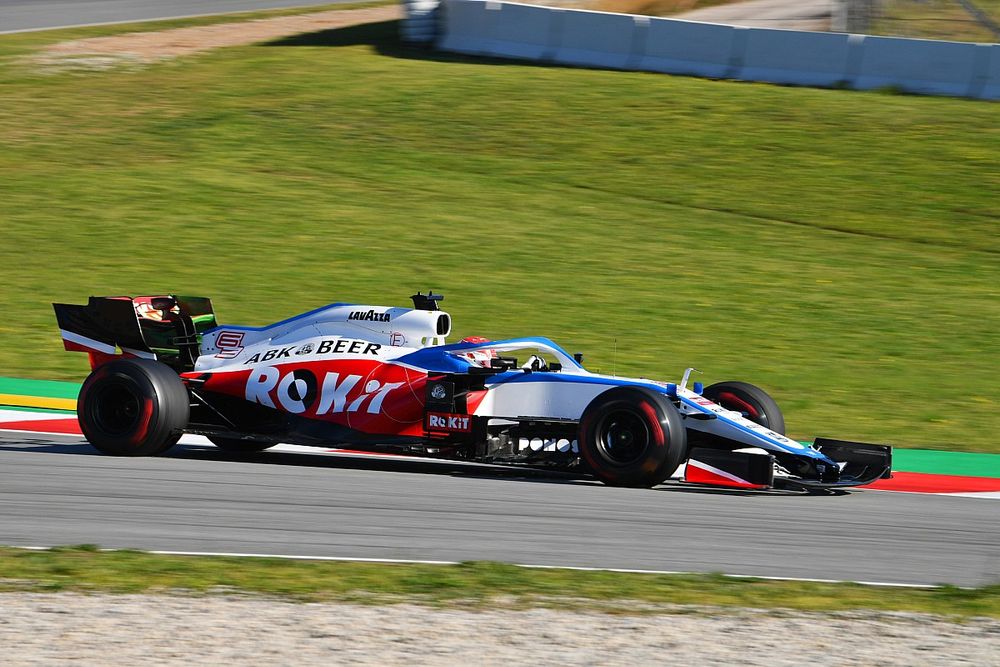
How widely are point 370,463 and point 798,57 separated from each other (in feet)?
47.5

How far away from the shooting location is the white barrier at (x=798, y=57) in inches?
863

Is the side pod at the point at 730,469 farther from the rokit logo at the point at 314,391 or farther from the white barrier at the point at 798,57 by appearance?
the white barrier at the point at 798,57

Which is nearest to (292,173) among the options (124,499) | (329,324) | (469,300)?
(469,300)

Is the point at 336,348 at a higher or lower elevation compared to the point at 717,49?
lower

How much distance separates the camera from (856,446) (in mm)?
8812

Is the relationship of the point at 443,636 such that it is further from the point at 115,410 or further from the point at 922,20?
the point at 922,20

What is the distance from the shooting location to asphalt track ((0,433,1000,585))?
6.77 meters

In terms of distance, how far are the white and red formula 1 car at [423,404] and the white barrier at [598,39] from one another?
49.7 feet

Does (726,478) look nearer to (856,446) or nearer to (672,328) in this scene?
(856,446)

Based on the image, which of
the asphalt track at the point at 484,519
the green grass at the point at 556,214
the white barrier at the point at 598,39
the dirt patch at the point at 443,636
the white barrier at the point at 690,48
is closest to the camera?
the dirt patch at the point at 443,636

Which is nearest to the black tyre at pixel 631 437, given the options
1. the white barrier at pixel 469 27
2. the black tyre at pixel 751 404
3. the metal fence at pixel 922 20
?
the black tyre at pixel 751 404

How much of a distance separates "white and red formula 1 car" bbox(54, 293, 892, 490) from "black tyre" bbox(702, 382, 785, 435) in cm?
1

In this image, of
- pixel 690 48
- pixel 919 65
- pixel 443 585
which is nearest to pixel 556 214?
pixel 690 48

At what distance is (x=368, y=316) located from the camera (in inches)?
371
